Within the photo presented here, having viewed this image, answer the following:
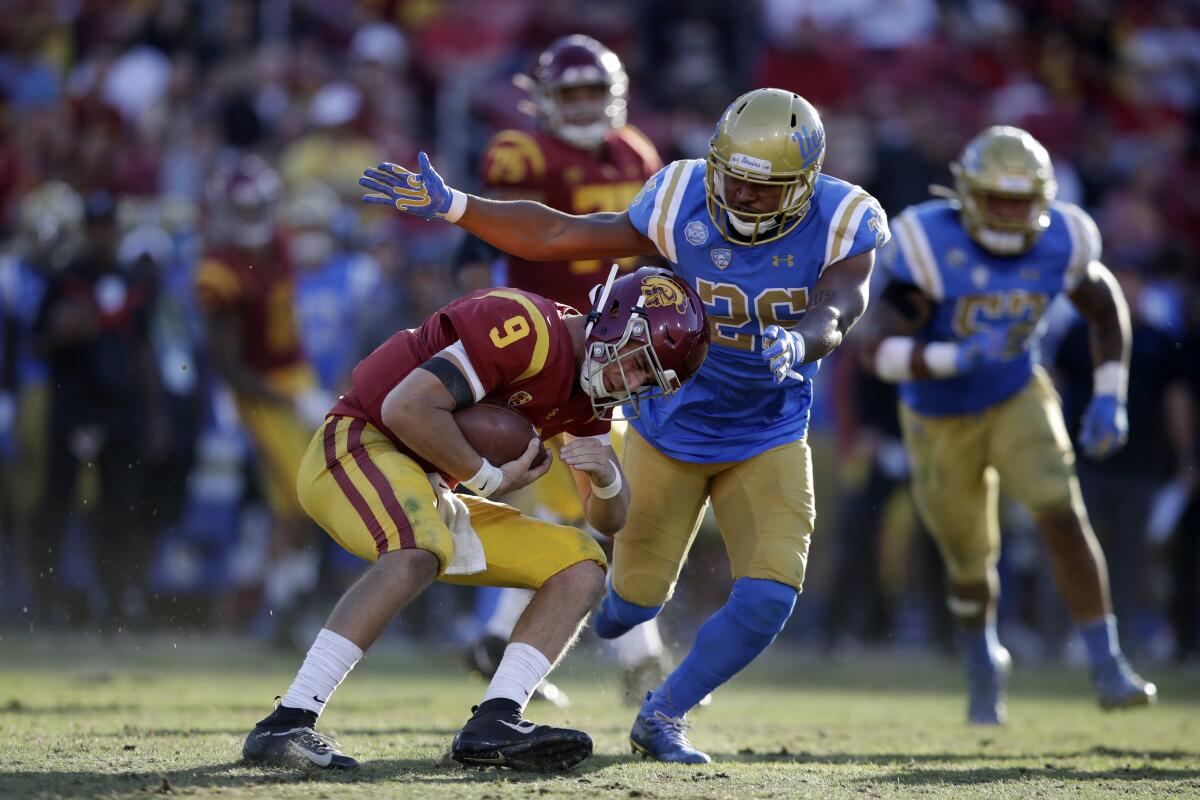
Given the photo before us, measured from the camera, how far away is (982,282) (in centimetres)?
712

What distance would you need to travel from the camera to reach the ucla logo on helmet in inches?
189

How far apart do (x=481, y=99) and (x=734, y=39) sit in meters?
1.89

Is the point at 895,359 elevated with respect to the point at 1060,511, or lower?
elevated

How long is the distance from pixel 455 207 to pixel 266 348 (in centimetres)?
454

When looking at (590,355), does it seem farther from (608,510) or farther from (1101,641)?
(1101,641)

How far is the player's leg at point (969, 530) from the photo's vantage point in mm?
7266

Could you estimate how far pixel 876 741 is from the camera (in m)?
6.41

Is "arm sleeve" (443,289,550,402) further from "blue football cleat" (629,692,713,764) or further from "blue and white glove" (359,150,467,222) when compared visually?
"blue football cleat" (629,692,713,764)

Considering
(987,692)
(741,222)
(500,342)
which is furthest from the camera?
(987,692)

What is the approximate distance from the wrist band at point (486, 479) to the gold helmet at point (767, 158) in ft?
3.76

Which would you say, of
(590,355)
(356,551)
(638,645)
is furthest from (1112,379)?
(356,551)

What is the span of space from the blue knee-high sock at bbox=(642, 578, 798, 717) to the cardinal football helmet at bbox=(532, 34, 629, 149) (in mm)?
2475

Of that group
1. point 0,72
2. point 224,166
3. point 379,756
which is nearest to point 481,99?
point 224,166

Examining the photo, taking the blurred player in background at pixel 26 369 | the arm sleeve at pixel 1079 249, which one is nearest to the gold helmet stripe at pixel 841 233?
the arm sleeve at pixel 1079 249
